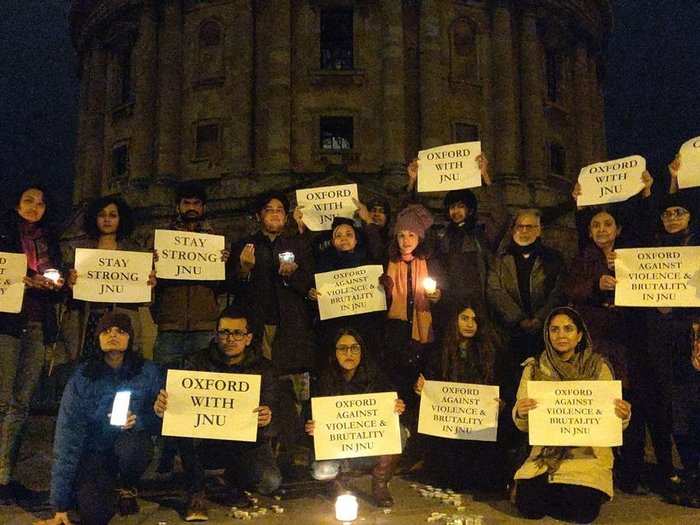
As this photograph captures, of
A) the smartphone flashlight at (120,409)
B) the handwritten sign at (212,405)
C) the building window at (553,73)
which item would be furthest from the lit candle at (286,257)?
the building window at (553,73)

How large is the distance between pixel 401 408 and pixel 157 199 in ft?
85.3

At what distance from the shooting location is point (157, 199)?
29.8 meters

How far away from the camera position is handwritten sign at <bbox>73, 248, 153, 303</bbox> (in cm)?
643

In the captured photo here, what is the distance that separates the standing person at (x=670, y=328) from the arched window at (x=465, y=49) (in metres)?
24.7

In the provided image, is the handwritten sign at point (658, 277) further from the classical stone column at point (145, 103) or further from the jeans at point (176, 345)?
the classical stone column at point (145, 103)

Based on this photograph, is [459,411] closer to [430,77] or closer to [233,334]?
[233,334]

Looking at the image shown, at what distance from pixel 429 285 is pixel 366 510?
2287 millimetres

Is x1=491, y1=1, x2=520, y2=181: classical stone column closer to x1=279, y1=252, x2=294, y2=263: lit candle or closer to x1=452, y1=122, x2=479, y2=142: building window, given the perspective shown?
x1=452, y1=122, x2=479, y2=142: building window

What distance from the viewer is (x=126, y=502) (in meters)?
5.69

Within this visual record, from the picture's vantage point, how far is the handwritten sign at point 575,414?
5.34 m

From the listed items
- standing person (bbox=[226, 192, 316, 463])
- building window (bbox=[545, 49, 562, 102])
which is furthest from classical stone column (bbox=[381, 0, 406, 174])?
standing person (bbox=[226, 192, 316, 463])

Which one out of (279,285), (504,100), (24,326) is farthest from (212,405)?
(504,100)

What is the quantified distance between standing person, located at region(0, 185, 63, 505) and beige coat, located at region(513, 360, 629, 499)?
4583mm

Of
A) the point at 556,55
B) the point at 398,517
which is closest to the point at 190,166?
the point at 556,55
